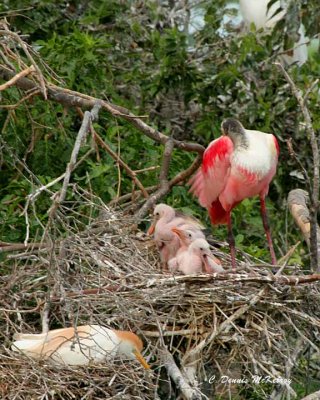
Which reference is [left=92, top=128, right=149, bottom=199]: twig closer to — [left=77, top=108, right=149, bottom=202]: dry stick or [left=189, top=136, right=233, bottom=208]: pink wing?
[left=77, top=108, right=149, bottom=202]: dry stick

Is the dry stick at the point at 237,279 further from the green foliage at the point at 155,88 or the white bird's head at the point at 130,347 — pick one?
the green foliage at the point at 155,88

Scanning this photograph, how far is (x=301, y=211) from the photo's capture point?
7773 mm

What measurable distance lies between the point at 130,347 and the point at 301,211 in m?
1.84

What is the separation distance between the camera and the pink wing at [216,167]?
7801 mm

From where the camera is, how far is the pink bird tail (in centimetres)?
825

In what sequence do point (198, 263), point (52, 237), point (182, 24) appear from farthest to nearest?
point (182, 24)
point (198, 263)
point (52, 237)

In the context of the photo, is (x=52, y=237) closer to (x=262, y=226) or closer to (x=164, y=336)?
(x=164, y=336)

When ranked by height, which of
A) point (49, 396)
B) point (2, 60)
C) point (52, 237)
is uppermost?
point (2, 60)

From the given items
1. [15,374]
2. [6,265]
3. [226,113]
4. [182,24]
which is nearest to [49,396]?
[15,374]

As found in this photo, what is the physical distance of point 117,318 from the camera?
21.5 ft

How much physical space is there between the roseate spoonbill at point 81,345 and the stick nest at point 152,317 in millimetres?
46

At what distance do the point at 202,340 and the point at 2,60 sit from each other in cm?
198

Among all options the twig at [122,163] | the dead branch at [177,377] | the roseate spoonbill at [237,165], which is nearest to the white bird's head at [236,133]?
the roseate spoonbill at [237,165]

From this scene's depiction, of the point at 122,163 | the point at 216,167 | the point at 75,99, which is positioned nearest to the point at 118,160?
the point at 122,163
